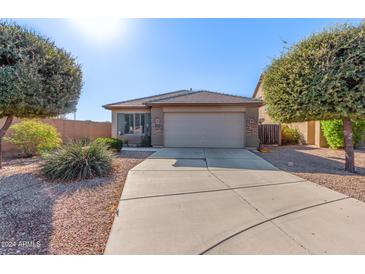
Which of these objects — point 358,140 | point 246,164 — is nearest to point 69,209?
point 246,164

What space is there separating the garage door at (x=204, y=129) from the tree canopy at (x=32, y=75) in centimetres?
668

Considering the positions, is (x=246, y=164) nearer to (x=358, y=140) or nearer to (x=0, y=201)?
(x=0, y=201)

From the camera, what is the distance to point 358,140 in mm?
12570

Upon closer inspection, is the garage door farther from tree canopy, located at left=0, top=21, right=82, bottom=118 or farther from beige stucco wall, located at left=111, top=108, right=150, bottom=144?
tree canopy, located at left=0, top=21, right=82, bottom=118

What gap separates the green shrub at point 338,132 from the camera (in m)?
12.1

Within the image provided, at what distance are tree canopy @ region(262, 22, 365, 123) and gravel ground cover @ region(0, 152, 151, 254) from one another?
19.5 ft

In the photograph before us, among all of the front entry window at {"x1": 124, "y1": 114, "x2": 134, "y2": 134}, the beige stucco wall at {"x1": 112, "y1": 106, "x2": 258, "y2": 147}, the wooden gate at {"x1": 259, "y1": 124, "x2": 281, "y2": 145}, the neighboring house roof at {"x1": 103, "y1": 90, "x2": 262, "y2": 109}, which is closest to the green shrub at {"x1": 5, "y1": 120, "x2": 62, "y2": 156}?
the neighboring house roof at {"x1": 103, "y1": 90, "x2": 262, "y2": 109}

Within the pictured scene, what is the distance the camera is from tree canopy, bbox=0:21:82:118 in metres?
5.34

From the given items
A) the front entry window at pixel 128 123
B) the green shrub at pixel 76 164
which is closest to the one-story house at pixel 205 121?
the front entry window at pixel 128 123

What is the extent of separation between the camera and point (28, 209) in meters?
3.58

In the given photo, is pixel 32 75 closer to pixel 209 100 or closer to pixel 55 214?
pixel 55 214

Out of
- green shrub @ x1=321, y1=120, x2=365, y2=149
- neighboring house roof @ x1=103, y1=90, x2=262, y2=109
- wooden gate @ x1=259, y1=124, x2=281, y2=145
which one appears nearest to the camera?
neighboring house roof @ x1=103, y1=90, x2=262, y2=109

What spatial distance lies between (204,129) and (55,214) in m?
9.71

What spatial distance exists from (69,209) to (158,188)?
183 centimetres
